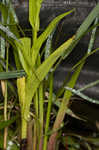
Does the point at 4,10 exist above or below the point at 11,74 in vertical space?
above

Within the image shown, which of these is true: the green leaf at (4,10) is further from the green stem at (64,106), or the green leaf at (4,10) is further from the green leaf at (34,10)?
the green stem at (64,106)

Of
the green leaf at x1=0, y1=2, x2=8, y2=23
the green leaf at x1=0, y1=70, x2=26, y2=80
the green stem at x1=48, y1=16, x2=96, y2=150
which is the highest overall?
the green leaf at x1=0, y1=2, x2=8, y2=23

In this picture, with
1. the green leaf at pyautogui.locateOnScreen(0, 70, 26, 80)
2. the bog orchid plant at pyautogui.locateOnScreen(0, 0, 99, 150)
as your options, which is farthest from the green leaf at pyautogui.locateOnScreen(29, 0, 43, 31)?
the green leaf at pyautogui.locateOnScreen(0, 70, 26, 80)

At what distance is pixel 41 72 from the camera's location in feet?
1.38

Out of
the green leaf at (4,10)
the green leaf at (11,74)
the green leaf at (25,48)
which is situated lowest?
the green leaf at (11,74)

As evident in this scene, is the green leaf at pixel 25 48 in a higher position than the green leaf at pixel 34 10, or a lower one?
lower

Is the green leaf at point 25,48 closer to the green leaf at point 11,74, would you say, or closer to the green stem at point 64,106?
→ the green leaf at point 11,74

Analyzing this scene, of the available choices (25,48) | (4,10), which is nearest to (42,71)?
(25,48)

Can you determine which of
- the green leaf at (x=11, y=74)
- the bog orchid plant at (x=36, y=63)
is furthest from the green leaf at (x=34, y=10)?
the green leaf at (x=11, y=74)

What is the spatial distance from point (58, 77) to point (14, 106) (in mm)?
203

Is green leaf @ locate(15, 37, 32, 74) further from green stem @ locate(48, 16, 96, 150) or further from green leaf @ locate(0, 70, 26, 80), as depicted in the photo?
green stem @ locate(48, 16, 96, 150)

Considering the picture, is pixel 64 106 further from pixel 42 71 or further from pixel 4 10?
pixel 4 10

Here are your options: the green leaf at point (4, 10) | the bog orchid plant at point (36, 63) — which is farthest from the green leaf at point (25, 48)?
the green leaf at point (4, 10)

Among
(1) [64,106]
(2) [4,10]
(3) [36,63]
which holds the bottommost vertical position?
(1) [64,106]
